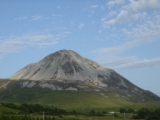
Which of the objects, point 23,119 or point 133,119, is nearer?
point 23,119

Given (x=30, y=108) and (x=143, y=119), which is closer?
(x=143, y=119)

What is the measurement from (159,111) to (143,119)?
45.6 ft

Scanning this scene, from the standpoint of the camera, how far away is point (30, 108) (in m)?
168

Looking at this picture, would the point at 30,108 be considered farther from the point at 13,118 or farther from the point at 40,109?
the point at 13,118

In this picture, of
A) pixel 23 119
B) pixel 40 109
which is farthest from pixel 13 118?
pixel 40 109

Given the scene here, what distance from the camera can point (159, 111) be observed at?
459 feet

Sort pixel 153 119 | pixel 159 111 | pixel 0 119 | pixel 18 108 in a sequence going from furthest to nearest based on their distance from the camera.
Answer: pixel 18 108 < pixel 159 111 < pixel 153 119 < pixel 0 119

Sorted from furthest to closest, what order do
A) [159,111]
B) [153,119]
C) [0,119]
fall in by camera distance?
[159,111] < [153,119] < [0,119]

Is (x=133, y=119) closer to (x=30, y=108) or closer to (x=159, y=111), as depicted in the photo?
(x=159, y=111)

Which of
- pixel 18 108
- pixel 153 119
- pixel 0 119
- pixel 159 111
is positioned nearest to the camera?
pixel 0 119

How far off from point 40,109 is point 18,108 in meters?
12.9

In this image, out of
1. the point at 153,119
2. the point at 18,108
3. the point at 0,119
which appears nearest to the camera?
the point at 0,119

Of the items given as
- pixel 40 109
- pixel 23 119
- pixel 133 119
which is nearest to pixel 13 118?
pixel 23 119

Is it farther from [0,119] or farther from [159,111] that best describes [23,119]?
[159,111]
